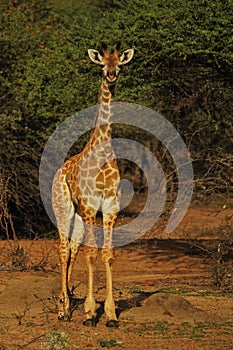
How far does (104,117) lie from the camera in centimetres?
906

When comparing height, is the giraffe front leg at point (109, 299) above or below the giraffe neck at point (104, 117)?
below

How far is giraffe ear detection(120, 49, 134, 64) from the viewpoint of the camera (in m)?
8.83

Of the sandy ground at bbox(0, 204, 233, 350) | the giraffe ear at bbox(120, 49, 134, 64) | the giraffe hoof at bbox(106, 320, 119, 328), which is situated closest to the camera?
the sandy ground at bbox(0, 204, 233, 350)

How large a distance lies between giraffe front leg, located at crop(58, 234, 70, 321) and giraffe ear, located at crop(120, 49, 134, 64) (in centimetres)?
222

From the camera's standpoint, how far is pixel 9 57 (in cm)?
1772

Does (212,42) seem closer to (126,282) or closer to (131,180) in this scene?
(126,282)

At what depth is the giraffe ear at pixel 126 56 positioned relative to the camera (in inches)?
348

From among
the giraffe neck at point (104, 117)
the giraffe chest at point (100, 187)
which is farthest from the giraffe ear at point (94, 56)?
the giraffe chest at point (100, 187)

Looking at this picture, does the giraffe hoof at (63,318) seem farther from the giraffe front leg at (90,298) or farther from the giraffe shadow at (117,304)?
the giraffe front leg at (90,298)

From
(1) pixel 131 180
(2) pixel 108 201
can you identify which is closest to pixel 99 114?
(2) pixel 108 201

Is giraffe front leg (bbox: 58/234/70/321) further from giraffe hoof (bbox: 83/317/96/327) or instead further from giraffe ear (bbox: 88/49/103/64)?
giraffe ear (bbox: 88/49/103/64)

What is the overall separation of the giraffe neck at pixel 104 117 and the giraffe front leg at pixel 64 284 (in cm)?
131

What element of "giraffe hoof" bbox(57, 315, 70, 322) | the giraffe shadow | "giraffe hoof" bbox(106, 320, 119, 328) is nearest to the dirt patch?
the giraffe shadow

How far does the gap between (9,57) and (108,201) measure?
32.6 feet
